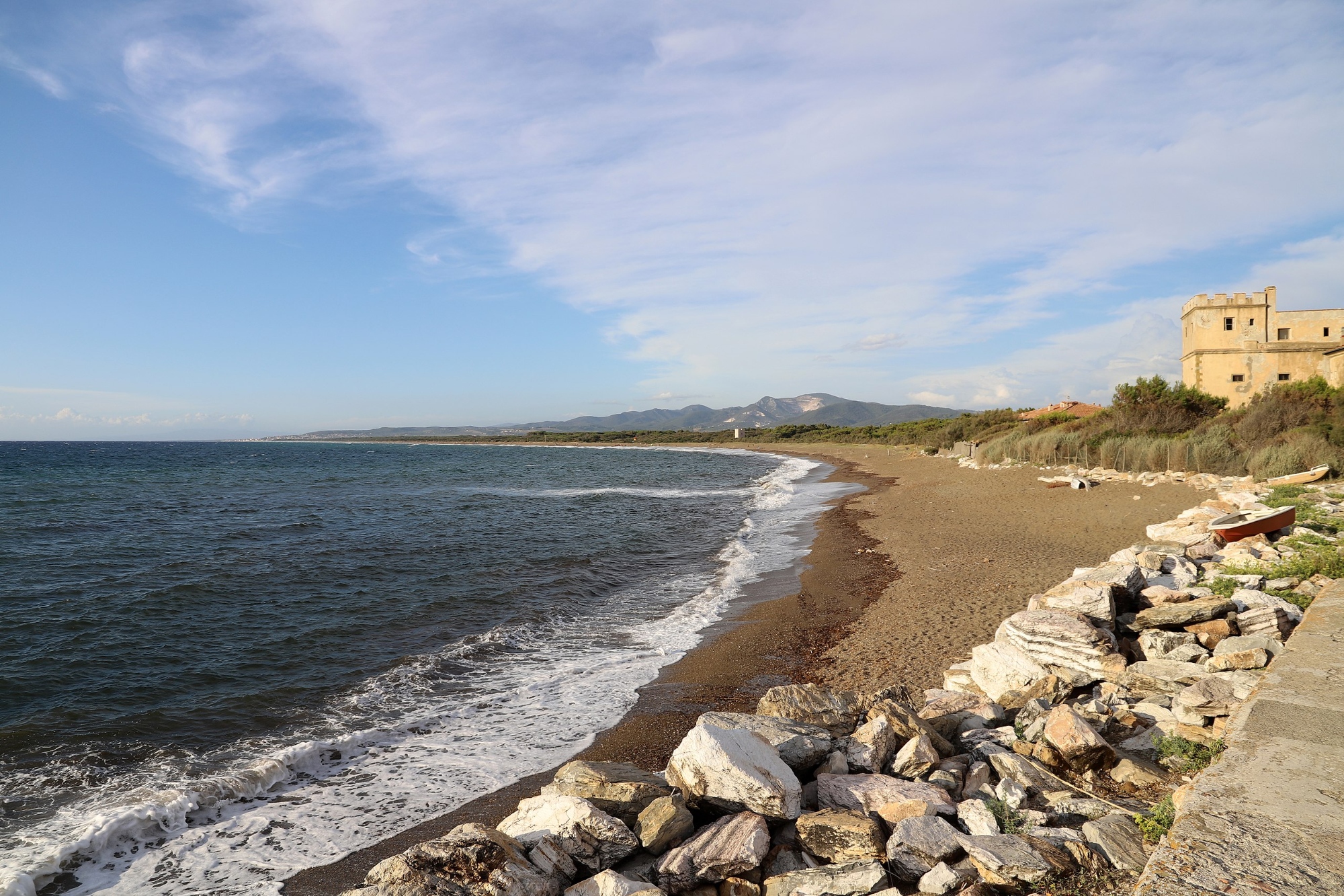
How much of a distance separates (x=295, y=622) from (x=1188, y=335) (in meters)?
46.9

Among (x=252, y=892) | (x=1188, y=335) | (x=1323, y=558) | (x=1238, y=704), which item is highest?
(x=1188, y=335)

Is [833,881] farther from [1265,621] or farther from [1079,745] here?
[1265,621]

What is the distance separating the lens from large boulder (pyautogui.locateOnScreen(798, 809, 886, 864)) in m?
3.81

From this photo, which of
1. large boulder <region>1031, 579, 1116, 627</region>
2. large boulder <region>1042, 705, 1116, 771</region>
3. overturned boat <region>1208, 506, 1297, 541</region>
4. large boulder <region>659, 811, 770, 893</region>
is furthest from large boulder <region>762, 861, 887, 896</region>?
overturned boat <region>1208, 506, 1297, 541</region>

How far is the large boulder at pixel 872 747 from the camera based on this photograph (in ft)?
15.5

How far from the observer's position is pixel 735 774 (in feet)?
13.9

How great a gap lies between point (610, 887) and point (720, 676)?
211 inches

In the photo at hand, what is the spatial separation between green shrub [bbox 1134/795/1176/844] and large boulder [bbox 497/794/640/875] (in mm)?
2821

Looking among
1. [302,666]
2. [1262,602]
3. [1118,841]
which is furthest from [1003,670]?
[302,666]

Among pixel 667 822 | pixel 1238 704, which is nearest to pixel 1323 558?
pixel 1238 704

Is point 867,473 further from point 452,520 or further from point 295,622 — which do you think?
point 295,622

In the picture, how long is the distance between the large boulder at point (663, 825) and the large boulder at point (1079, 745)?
8.38 ft

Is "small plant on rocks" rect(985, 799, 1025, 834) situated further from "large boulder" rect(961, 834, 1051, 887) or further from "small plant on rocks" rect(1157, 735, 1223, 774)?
"small plant on rocks" rect(1157, 735, 1223, 774)

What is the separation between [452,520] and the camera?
24.1 metres
